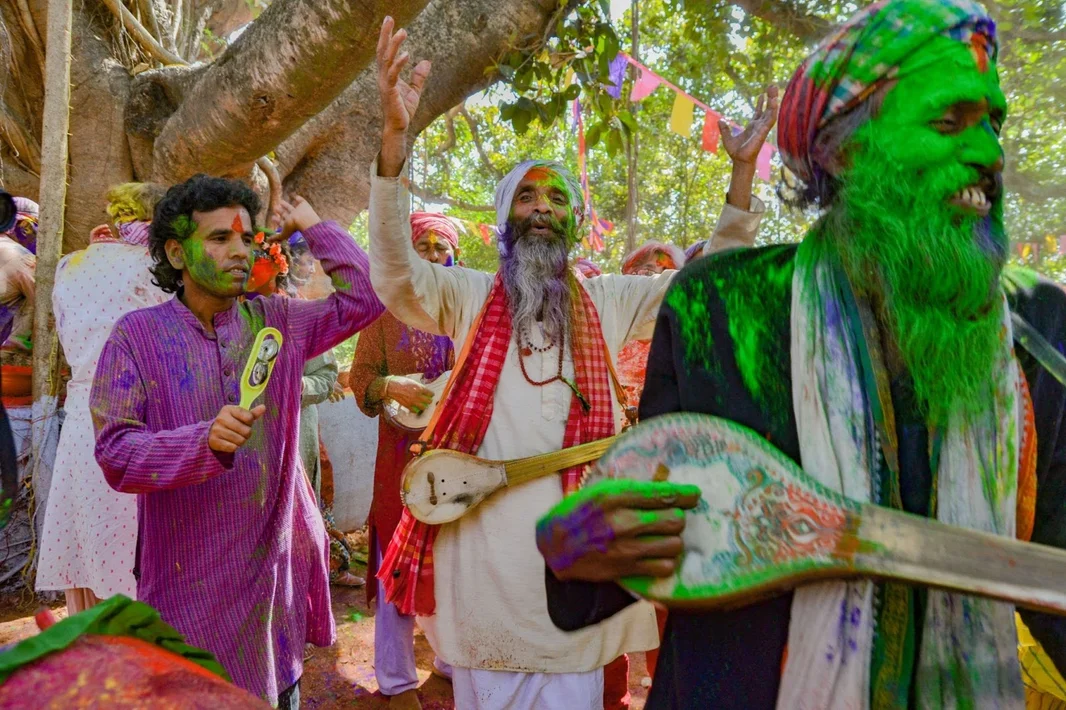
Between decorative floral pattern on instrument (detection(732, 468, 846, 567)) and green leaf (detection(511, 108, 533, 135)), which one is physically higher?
green leaf (detection(511, 108, 533, 135))

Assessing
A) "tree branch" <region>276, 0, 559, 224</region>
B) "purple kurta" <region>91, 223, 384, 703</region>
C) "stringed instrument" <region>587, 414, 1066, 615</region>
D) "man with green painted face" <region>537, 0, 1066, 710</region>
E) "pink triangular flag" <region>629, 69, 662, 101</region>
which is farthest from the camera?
"pink triangular flag" <region>629, 69, 662, 101</region>

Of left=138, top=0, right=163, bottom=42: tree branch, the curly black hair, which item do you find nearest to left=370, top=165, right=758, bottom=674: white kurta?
the curly black hair

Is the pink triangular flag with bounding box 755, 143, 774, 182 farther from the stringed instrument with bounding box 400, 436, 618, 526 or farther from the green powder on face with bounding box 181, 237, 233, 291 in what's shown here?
the green powder on face with bounding box 181, 237, 233, 291

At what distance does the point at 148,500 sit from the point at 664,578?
178cm

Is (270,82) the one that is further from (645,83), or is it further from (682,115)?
(682,115)

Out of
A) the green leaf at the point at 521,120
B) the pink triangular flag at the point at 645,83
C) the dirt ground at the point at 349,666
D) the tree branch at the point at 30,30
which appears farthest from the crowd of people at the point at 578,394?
the pink triangular flag at the point at 645,83

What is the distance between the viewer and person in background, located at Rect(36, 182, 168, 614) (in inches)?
117

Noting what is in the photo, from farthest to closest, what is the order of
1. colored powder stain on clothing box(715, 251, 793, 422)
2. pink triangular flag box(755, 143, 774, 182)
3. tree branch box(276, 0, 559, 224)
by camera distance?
pink triangular flag box(755, 143, 774, 182), tree branch box(276, 0, 559, 224), colored powder stain on clothing box(715, 251, 793, 422)

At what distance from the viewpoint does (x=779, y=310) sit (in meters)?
1.25

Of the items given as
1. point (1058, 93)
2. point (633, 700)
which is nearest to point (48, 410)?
point (633, 700)

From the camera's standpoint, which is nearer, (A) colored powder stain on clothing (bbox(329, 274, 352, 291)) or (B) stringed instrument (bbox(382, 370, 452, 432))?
(A) colored powder stain on clothing (bbox(329, 274, 352, 291))

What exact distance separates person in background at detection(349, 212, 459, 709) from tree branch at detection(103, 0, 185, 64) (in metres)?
2.95

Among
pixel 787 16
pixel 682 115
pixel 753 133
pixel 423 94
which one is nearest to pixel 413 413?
pixel 753 133

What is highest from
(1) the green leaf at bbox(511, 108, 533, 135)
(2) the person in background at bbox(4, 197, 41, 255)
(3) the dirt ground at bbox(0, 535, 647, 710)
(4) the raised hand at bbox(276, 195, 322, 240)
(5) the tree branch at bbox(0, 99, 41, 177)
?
(5) the tree branch at bbox(0, 99, 41, 177)
